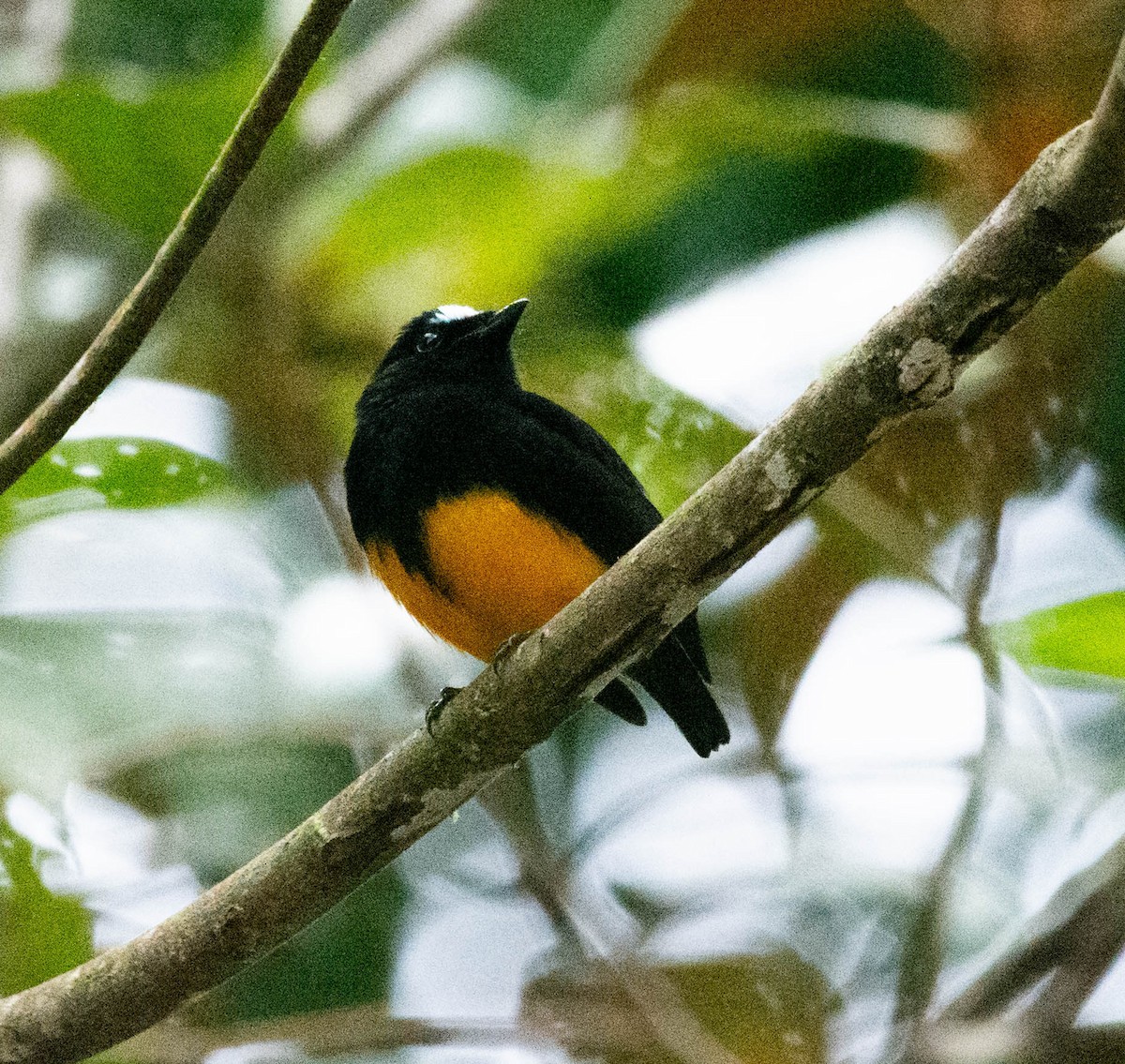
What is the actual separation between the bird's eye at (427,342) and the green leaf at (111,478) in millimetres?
1116

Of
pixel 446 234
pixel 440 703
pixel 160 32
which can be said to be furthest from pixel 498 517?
pixel 160 32

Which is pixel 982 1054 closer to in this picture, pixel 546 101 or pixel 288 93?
pixel 288 93

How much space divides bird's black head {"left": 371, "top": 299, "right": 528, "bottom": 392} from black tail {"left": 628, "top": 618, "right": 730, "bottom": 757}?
994 millimetres

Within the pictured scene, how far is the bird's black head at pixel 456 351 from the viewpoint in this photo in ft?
15.1

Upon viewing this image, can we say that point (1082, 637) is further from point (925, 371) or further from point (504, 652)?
point (925, 371)

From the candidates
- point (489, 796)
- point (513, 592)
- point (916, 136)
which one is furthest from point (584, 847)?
point (916, 136)

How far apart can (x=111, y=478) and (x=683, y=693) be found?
2.35m

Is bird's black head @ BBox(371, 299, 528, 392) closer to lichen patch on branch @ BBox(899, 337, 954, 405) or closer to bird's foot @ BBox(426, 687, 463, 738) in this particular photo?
bird's foot @ BBox(426, 687, 463, 738)

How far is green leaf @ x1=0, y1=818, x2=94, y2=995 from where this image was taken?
16.3 feet

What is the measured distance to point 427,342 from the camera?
480 cm

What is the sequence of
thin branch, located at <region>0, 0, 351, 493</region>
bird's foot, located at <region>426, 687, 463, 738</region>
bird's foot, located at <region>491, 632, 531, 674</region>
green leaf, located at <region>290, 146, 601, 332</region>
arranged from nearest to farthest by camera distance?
1. thin branch, located at <region>0, 0, 351, 493</region>
2. bird's foot, located at <region>491, 632, 531, 674</region>
3. bird's foot, located at <region>426, 687, 463, 738</region>
4. green leaf, located at <region>290, 146, 601, 332</region>

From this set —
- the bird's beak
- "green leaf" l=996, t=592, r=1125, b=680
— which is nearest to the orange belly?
the bird's beak

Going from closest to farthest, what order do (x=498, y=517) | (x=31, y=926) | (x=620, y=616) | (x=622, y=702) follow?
(x=620, y=616), (x=498, y=517), (x=622, y=702), (x=31, y=926)

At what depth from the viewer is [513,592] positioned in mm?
4020
